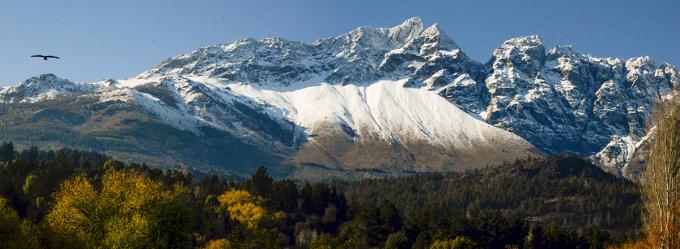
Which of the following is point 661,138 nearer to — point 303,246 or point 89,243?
point 89,243

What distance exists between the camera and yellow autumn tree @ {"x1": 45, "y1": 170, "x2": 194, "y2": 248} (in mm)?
97812

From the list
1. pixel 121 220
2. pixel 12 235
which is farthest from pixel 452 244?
pixel 12 235

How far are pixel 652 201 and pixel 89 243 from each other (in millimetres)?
75117

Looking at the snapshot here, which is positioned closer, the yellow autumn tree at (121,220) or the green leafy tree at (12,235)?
the green leafy tree at (12,235)

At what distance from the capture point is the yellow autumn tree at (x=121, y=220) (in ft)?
321

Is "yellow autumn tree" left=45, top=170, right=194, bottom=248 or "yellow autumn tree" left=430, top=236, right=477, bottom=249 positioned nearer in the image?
"yellow autumn tree" left=45, top=170, right=194, bottom=248

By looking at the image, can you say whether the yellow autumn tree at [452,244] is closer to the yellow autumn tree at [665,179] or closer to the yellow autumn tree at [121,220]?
the yellow autumn tree at [121,220]

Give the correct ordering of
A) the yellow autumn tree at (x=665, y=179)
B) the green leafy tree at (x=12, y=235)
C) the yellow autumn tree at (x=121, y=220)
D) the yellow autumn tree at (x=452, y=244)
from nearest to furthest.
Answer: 1. the yellow autumn tree at (x=665, y=179)
2. the green leafy tree at (x=12, y=235)
3. the yellow autumn tree at (x=121, y=220)
4. the yellow autumn tree at (x=452, y=244)

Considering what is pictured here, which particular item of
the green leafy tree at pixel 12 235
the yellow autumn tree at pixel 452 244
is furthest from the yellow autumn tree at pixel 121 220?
the yellow autumn tree at pixel 452 244

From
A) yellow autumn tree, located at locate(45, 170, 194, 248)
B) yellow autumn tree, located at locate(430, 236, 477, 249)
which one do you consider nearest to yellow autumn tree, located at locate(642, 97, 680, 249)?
yellow autumn tree, located at locate(45, 170, 194, 248)

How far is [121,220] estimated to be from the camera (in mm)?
99938

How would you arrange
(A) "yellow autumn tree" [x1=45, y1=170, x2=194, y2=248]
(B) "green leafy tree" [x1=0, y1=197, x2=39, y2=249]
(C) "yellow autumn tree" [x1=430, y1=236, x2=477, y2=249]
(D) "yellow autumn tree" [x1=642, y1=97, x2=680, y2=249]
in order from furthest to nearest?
(C) "yellow autumn tree" [x1=430, y1=236, x2=477, y2=249] → (A) "yellow autumn tree" [x1=45, y1=170, x2=194, y2=248] → (B) "green leafy tree" [x1=0, y1=197, x2=39, y2=249] → (D) "yellow autumn tree" [x1=642, y1=97, x2=680, y2=249]

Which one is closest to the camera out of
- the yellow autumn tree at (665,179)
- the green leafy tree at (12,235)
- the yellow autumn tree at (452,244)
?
the yellow autumn tree at (665,179)

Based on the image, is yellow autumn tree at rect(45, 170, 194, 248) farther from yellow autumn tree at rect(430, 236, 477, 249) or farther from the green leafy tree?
yellow autumn tree at rect(430, 236, 477, 249)
